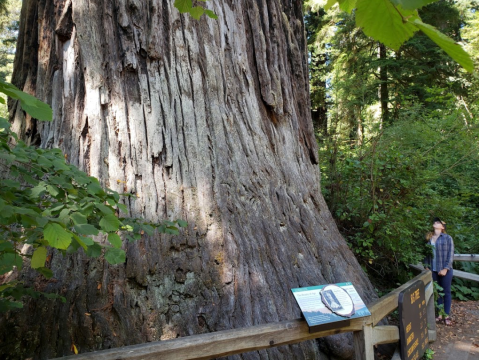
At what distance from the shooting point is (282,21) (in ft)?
15.6

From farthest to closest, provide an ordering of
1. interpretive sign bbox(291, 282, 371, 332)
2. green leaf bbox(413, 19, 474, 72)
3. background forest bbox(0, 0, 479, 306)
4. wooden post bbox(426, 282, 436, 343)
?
background forest bbox(0, 0, 479, 306) → wooden post bbox(426, 282, 436, 343) → interpretive sign bbox(291, 282, 371, 332) → green leaf bbox(413, 19, 474, 72)

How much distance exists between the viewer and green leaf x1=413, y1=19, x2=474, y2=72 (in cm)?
82

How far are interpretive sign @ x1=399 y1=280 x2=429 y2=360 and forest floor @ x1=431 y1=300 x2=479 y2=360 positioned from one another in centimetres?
80

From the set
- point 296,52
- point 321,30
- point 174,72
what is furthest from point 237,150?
point 321,30

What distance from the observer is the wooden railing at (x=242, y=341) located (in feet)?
6.16

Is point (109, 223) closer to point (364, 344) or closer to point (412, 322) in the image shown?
point (364, 344)

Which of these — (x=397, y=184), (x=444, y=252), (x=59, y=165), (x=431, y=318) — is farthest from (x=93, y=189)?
(x=444, y=252)

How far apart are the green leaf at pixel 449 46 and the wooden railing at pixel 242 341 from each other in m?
1.81

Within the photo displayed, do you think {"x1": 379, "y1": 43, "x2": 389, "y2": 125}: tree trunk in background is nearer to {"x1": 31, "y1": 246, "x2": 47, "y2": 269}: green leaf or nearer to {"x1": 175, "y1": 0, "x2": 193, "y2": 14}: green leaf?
{"x1": 175, "y1": 0, "x2": 193, "y2": 14}: green leaf

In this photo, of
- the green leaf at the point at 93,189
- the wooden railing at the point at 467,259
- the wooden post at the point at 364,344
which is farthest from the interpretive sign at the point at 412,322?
the wooden railing at the point at 467,259

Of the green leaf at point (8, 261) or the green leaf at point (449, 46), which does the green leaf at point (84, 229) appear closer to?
the green leaf at point (8, 261)

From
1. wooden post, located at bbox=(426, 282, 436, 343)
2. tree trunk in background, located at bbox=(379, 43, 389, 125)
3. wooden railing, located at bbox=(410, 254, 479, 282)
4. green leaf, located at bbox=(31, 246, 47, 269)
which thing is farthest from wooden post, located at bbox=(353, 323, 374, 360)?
tree trunk in background, located at bbox=(379, 43, 389, 125)

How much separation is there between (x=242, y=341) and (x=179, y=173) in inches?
64.4

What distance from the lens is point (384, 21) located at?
1.01 meters
